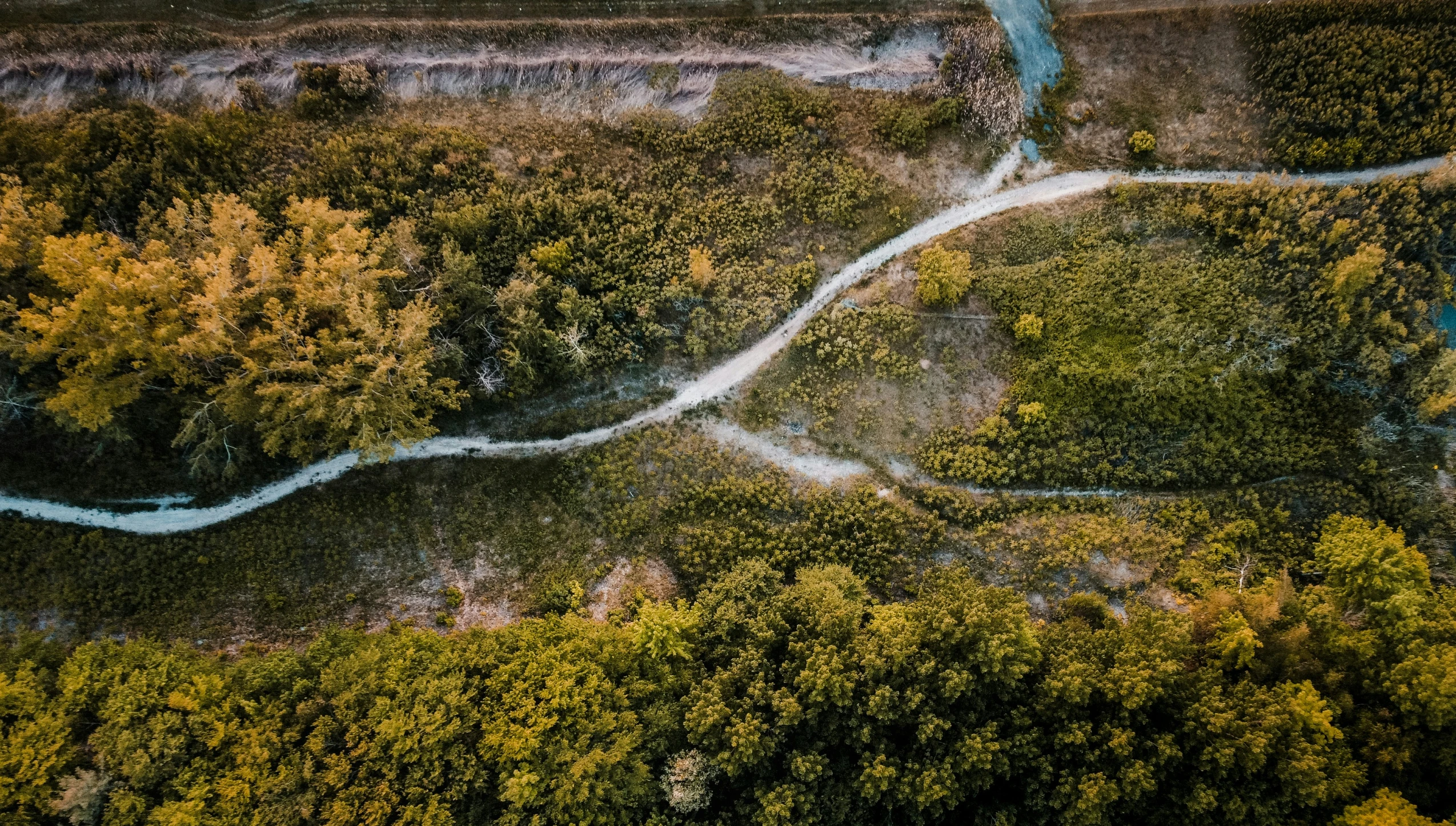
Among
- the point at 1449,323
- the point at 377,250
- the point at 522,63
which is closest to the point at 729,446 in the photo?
the point at 377,250

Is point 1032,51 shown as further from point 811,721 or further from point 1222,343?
point 811,721

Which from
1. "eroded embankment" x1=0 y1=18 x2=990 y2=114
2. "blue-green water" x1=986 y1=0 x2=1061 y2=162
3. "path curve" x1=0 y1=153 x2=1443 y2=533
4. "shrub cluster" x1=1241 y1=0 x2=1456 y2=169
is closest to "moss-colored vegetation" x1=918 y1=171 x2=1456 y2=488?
"path curve" x1=0 y1=153 x2=1443 y2=533

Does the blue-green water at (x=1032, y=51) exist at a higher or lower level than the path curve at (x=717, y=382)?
higher

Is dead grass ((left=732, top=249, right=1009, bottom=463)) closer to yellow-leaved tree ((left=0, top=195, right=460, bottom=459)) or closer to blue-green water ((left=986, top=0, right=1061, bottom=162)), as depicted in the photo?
blue-green water ((left=986, top=0, right=1061, bottom=162))

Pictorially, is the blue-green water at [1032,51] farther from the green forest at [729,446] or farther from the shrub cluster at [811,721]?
the shrub cluster at [811,721]

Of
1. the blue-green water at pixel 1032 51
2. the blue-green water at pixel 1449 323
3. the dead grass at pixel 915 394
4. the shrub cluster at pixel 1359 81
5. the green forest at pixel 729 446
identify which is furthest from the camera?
the blue-green water at pixel 1032 51

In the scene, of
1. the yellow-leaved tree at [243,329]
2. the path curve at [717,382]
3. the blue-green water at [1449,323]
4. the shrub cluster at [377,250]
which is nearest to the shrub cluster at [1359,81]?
the path curve at [717,382]
